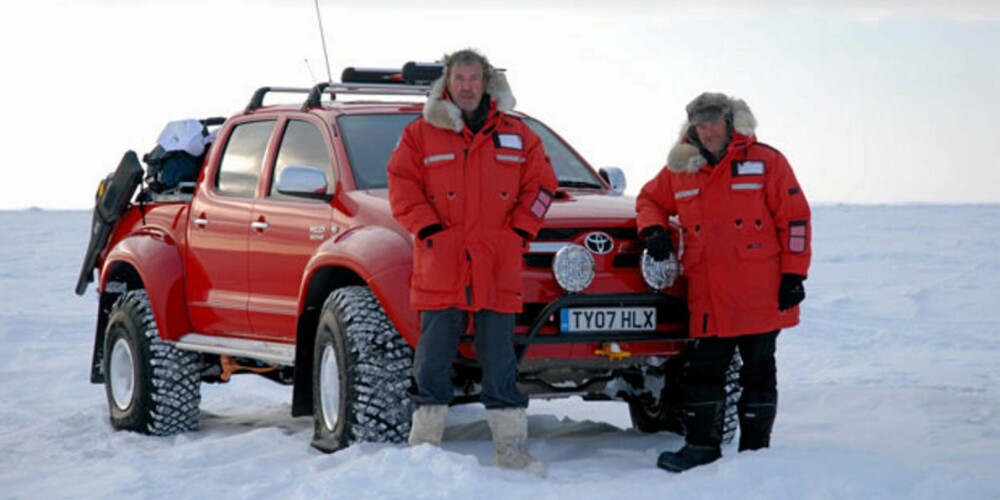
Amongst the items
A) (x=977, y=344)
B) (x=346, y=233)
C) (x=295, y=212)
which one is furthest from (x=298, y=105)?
(x=977, y=344)

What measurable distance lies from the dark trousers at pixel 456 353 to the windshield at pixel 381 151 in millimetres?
1227

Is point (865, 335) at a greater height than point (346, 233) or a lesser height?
lesser

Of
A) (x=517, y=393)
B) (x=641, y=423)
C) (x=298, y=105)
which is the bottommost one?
(x=641, y=423)

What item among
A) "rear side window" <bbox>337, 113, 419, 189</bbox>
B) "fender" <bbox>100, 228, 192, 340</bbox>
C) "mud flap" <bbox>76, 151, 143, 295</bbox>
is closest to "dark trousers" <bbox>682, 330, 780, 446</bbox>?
"rear side window" <bbox>337, 113, 419, 189</bbox>

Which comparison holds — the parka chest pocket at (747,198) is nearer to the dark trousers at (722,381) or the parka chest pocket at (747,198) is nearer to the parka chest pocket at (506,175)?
the dark trousers at (722,381)

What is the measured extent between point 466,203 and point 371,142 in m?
1.47

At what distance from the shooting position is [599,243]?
6645mm

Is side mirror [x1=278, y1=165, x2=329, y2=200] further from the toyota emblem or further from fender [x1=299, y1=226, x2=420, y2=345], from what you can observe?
the toyota emblem

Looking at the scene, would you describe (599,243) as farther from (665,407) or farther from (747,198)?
(665,407)

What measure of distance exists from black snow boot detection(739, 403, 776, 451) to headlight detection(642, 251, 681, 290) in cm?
67

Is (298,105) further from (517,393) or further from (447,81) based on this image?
(517,393)

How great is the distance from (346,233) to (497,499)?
1892 millimetres

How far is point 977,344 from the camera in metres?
14.9

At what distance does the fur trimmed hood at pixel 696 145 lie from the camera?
260 inches
